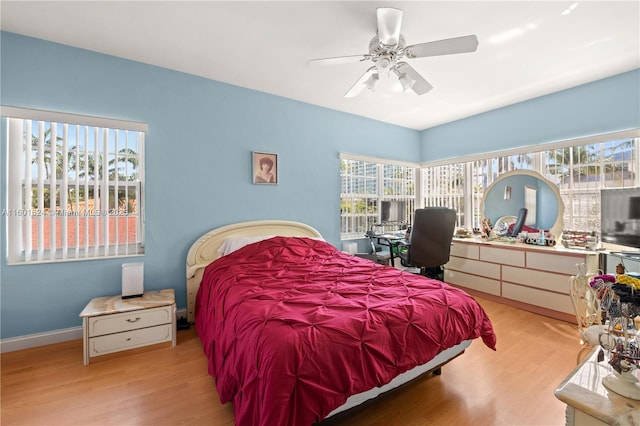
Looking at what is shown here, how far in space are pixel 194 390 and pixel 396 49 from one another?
2.82 meters

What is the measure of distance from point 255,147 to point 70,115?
1.74 metres

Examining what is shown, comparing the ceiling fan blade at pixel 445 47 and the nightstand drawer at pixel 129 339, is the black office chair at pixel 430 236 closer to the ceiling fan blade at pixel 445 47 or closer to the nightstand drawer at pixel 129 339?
the ceiling fan blade at pixel 445 47

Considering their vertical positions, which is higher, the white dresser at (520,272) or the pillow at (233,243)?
the pillow at (233,243)

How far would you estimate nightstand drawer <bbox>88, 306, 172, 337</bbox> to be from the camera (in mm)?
2256

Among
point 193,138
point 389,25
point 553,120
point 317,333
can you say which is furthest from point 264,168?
point 553,120

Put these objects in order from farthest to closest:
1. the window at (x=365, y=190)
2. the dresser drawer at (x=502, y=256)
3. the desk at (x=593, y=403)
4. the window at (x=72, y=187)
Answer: the window at (x=365, y=190), the dresser drawer at (x=502, y=256), the window at (x=72, y=187), the desk at (x=593, y=403)

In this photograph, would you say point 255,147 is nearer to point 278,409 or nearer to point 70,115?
point 70,115

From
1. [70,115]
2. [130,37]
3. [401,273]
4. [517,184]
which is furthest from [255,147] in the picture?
[517,184]

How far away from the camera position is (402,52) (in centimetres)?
211

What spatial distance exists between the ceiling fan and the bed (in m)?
1.65

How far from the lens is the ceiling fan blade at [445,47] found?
1.86 metres

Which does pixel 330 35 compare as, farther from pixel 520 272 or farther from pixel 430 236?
pixel 520 272

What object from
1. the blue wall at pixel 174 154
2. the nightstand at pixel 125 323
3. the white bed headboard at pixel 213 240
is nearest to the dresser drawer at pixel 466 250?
the blue wall at pixel 174 154

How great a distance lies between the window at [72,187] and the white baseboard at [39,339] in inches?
25.5
